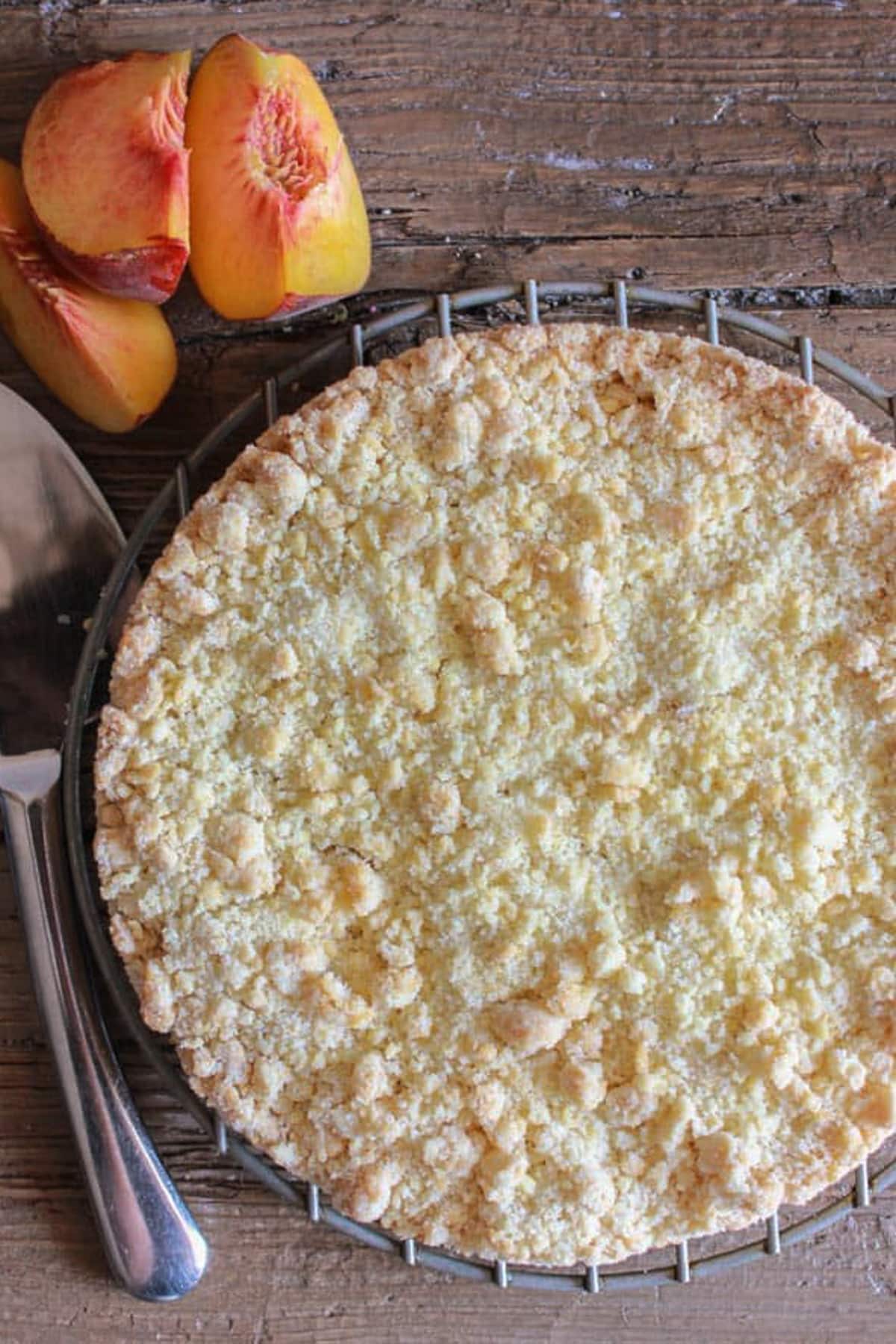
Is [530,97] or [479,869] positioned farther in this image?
[530,97]

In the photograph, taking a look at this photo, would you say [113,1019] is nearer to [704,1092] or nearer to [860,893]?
[704,1092]

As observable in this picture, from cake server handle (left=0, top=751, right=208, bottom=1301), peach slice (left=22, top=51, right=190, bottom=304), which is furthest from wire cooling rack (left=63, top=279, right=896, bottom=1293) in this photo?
peach slice (left=22, top=51, right=190, bottom=304)

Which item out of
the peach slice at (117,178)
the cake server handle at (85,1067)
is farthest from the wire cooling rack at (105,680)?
the peach slice at (117,178)

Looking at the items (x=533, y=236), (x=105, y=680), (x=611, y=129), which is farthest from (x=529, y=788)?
(x=611, y=129)

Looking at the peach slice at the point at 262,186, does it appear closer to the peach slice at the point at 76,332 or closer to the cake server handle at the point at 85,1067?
the peach slice at the point at 76,332

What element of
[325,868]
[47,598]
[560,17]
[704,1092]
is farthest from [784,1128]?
[560,17]
